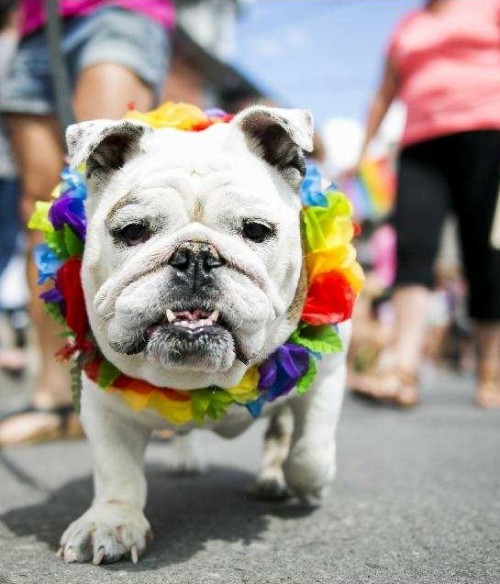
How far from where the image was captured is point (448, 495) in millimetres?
2285

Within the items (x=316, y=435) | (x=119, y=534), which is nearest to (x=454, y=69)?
(x=316, y=435)

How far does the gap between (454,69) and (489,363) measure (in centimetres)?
152

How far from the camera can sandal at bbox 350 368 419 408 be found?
3756 millimetres

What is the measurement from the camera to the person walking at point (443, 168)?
3.77 meters

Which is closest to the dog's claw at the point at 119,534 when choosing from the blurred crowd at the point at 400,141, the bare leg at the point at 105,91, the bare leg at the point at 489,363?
the blurred crowd at the point at 400,141

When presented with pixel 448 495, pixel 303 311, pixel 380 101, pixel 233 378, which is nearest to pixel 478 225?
pixel 380 101

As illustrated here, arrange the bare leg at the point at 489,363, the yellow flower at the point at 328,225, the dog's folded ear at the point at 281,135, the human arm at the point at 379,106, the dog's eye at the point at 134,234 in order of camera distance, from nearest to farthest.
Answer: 1. the dog's eye at the point at 134,234
2. the dog's folded ear at the point at 281,135
3. the yellow flower at the point at 328,225
4. the bare leg at the point at 489,363
5. the human arm at the point at 379,106

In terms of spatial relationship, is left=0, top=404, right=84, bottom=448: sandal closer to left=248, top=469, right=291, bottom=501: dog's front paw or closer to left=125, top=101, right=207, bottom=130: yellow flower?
left=248, top=469, right=291, bottom=501: dog's front paw

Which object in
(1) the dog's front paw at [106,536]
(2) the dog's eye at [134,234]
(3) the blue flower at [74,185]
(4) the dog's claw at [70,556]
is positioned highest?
(3) the blue flower at [74,185]

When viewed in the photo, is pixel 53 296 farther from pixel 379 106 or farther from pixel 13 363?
pixel 13 363

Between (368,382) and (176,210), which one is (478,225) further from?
(176,210)

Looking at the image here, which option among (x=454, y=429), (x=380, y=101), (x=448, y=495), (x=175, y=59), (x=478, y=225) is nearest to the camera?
(x=448, y=495)

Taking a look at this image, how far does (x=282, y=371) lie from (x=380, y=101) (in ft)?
9.26

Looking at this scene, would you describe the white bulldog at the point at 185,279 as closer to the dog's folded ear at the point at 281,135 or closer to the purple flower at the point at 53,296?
the dog's folded ear at the point at 281,135
